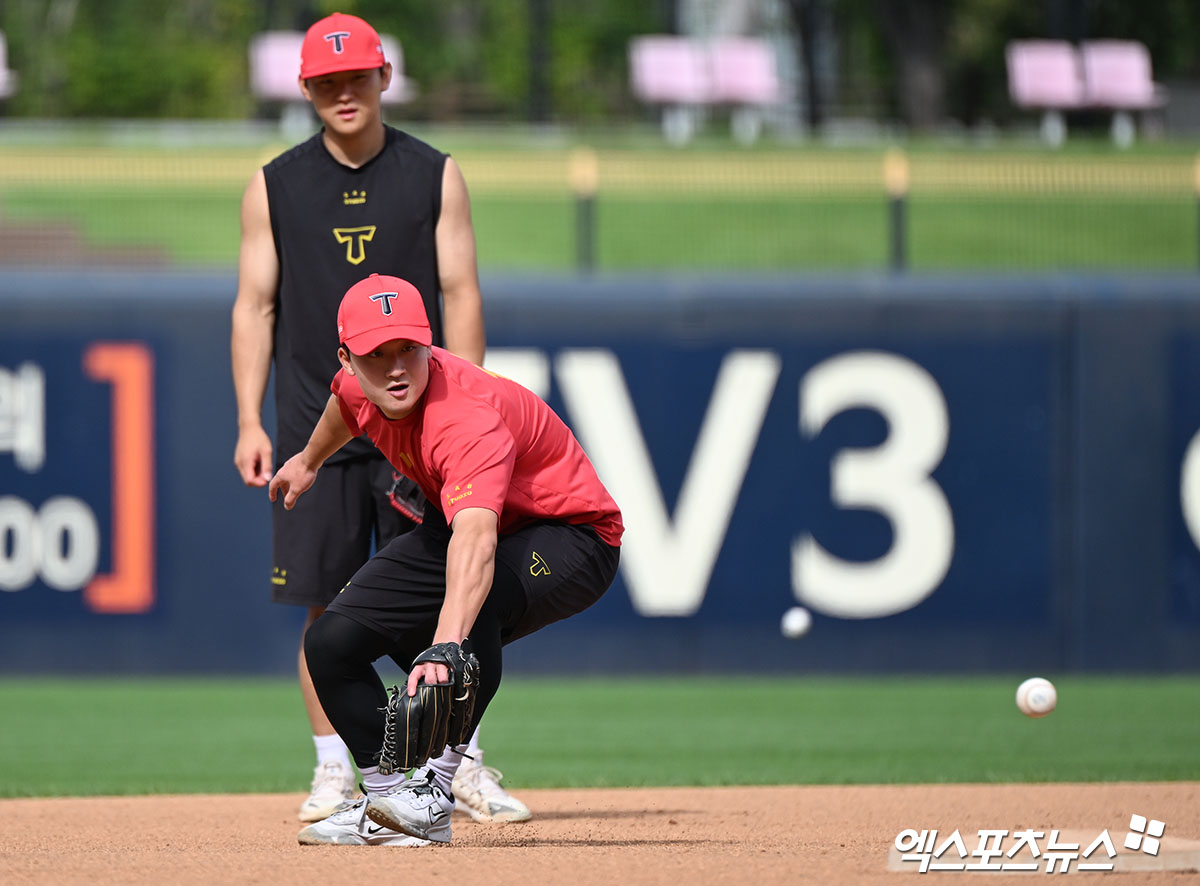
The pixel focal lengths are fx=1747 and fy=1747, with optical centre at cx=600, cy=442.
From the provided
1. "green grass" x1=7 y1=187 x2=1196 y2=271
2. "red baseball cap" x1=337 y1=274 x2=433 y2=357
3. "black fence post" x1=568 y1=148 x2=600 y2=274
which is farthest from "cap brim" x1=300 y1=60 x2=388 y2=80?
"green grass" x1=7 y1=187 x2=1196 y2=271

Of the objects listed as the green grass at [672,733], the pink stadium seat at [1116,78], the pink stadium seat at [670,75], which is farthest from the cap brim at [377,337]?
the pink stadium seat at [1116,78]

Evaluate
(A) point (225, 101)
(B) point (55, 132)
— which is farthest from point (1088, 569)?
(A) point (225, 101)

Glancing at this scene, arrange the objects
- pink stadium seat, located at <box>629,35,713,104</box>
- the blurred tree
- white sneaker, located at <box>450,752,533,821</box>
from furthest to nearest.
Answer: the blurred tree < pink stadium seat, located at <box>629,35,713,104</box> < white sneaker, located at <box>450,752,533,821</box>

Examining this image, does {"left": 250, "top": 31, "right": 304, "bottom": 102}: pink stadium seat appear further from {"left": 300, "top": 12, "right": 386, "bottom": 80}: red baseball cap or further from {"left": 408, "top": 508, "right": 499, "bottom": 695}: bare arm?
{"left": 408, "top": 508, "right": 499, "bottom": 695}: bare arm

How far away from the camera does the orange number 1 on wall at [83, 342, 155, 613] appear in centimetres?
867

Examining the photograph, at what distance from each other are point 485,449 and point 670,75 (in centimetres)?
2033

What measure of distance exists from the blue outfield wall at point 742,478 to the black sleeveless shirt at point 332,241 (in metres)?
3.28

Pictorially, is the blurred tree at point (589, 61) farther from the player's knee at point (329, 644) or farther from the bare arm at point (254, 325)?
the player's knee at point (329, 644)

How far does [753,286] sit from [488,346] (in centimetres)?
140

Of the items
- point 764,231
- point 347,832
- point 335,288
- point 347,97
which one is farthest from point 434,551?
point 764,231

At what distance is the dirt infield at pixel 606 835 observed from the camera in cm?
425

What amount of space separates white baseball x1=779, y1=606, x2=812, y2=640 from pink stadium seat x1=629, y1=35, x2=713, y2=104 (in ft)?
52.5

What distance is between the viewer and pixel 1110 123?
2692 cm

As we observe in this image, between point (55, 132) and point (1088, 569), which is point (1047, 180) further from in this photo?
point (55, 132)
